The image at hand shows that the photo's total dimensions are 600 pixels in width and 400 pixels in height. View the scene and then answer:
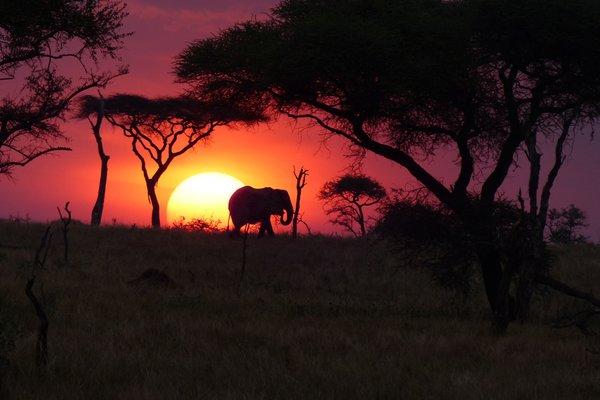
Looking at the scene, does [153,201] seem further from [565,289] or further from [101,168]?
[565,289]

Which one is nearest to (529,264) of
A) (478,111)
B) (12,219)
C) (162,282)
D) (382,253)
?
(478,111)

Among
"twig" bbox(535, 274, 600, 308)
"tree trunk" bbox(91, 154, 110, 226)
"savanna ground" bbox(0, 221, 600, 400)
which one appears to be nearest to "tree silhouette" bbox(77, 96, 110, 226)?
"tree trunk" bbox(91, 154, 110, 226)

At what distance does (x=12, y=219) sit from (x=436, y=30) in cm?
2482

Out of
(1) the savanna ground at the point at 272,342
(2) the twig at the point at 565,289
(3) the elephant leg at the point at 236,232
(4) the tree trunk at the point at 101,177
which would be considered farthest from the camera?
(4) the tree trunk at the point at 101,177

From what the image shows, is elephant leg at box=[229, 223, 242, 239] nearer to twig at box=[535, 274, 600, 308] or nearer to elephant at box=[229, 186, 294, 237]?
elephant at box=[229, 186, 294, 237]

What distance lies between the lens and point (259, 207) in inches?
1351

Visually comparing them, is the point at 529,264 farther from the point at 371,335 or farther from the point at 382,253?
the point at 382,253

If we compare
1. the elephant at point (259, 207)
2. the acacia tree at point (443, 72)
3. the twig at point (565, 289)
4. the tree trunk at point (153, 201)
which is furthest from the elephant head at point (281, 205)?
the twig at point (565, 289)

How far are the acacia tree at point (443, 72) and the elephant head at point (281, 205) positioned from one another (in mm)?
16861

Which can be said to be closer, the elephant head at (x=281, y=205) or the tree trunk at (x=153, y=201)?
the elephant head at (x=281, y=205)

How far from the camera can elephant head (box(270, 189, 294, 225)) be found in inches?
1364

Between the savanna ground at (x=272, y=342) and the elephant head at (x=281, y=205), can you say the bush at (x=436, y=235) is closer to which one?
the savanna ground at (x=272, y=342)

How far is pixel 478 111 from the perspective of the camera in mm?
16891

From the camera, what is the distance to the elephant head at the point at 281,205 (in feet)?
114
